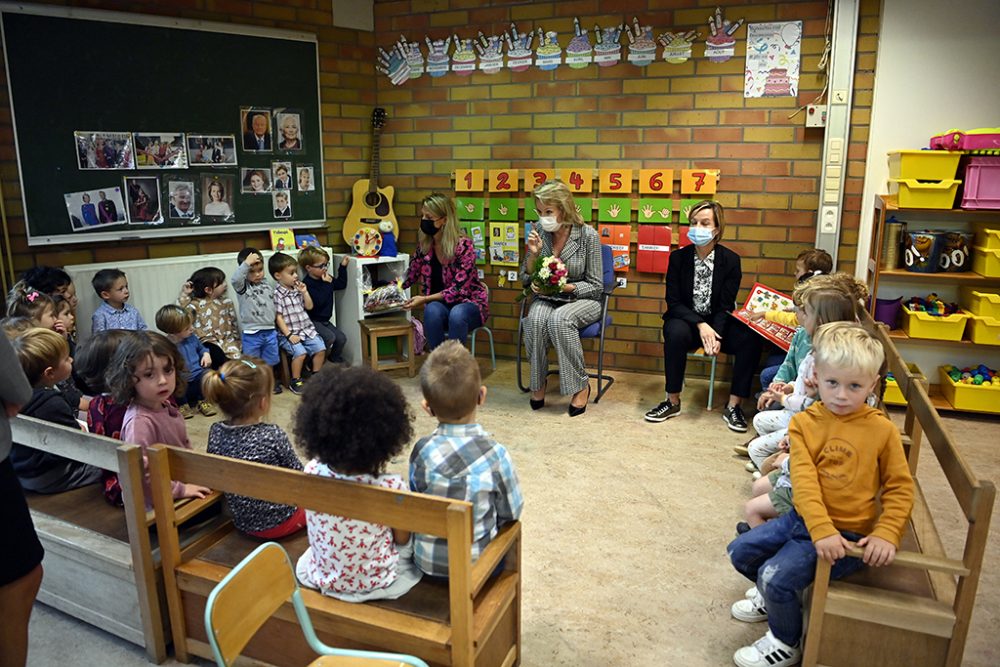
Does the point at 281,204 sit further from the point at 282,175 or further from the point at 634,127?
the point at 634,127

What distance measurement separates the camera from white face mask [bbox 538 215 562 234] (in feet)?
13.8

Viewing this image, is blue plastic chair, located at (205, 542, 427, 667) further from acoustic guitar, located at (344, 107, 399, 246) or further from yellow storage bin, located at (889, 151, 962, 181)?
acoustic guitar, located at (344, 107, 399, 246)

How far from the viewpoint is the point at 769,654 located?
202 cm

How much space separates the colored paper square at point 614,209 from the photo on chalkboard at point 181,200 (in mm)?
2577

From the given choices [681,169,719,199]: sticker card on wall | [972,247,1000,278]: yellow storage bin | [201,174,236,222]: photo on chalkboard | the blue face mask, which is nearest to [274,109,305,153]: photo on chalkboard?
[201,174,236,222]: photo on chalkboard

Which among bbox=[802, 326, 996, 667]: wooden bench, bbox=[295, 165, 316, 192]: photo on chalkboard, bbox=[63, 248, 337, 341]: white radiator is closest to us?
bbox=[802, 326, 996, 667]: wooden bench

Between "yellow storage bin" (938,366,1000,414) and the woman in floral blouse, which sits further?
the woman in floral blouse

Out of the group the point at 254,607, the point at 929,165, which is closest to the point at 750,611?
the point at 254,607

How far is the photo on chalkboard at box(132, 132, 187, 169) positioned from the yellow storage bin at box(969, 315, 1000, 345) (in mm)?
4611

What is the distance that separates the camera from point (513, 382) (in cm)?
477

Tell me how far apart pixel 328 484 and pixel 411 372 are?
3201 mm

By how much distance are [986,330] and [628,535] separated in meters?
2.48

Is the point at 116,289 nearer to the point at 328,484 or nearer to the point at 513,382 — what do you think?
the point at 513,382

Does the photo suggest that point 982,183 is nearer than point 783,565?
No
